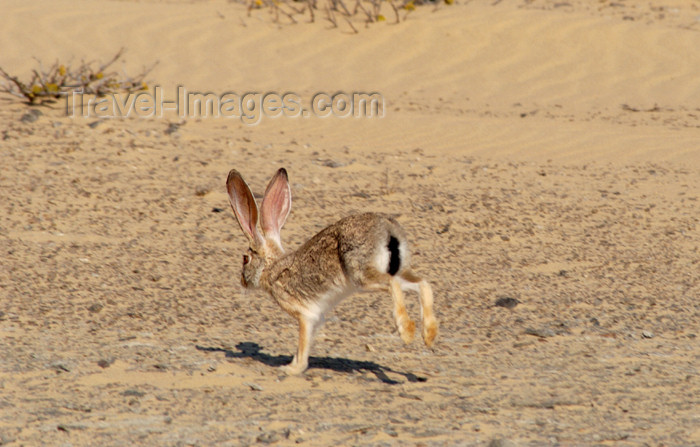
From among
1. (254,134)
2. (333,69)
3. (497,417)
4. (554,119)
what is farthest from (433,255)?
(333,69)

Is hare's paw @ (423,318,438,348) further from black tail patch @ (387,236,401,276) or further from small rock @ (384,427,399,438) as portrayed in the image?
small rock @ (384,427,399,438)

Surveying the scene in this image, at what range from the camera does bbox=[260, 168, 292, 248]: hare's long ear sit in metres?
4.51

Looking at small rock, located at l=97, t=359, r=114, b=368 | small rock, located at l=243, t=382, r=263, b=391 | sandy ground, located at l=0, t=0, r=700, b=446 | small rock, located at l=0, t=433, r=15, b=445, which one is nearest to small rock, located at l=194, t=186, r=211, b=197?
sandy ground, located at l=0, t=0, r=700, b=446

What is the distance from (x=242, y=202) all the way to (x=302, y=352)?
0.79m

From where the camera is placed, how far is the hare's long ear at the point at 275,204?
4.51 m

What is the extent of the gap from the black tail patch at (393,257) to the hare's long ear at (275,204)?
793 mm

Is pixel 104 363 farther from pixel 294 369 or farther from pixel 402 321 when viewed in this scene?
pixel 402 321

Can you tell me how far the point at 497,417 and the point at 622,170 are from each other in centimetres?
556

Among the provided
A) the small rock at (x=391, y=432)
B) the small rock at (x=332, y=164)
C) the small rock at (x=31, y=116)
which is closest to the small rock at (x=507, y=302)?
the small rock at (x=391, y=432)

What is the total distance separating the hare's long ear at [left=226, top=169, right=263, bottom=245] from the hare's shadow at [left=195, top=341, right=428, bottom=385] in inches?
22.4

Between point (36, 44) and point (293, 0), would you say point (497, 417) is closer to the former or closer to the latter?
point (36, 44)

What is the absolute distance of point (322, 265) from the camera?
4137mm

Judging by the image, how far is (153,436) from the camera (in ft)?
10.8

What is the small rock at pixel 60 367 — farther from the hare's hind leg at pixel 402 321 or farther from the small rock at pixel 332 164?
the small rock at pixel 332 164
